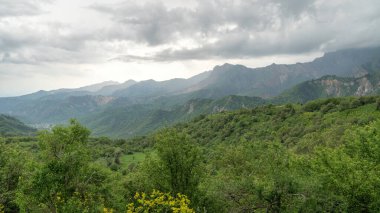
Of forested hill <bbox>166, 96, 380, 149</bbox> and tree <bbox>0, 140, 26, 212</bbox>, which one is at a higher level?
tree <bbox>0, 140, 26, 212</bbox>

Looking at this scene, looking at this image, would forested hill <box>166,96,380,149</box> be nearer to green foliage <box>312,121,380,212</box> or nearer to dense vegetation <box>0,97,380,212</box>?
green foliage <box>312,121,380,212</box>

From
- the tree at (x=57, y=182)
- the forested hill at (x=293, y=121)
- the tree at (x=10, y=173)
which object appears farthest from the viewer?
the forested hill at (x=293, y=121)

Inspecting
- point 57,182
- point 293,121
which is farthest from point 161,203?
point 293,121

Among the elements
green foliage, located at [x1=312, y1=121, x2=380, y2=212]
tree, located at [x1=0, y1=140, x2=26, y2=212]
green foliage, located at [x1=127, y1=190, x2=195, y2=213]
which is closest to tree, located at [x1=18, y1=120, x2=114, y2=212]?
green foliage, located at [x1=127, y1=190, x2=195, y2=213]

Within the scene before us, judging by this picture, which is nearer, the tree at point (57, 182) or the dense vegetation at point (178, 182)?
the tree at point (57, 182)

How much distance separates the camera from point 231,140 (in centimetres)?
16550

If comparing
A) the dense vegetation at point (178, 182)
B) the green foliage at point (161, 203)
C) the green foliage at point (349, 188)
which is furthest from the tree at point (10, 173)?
the green foliage at point (349, 188)

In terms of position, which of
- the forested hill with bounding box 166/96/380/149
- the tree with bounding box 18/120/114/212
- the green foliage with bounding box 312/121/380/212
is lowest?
the forested hill with bounding box 166/96/380/149

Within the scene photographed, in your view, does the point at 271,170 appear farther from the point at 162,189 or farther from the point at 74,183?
the point at 74,183

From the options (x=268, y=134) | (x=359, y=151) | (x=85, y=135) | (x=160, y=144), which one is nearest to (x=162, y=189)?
(x=160, y=144)

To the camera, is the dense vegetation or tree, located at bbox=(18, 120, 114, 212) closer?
tree, located at bbox=(18, 120, 114, 212)

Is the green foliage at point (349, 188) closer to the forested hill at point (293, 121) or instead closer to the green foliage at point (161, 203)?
the green foliage at point (161, 203)

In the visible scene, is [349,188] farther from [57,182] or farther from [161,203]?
[57,182]

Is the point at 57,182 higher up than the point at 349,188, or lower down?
higher up
